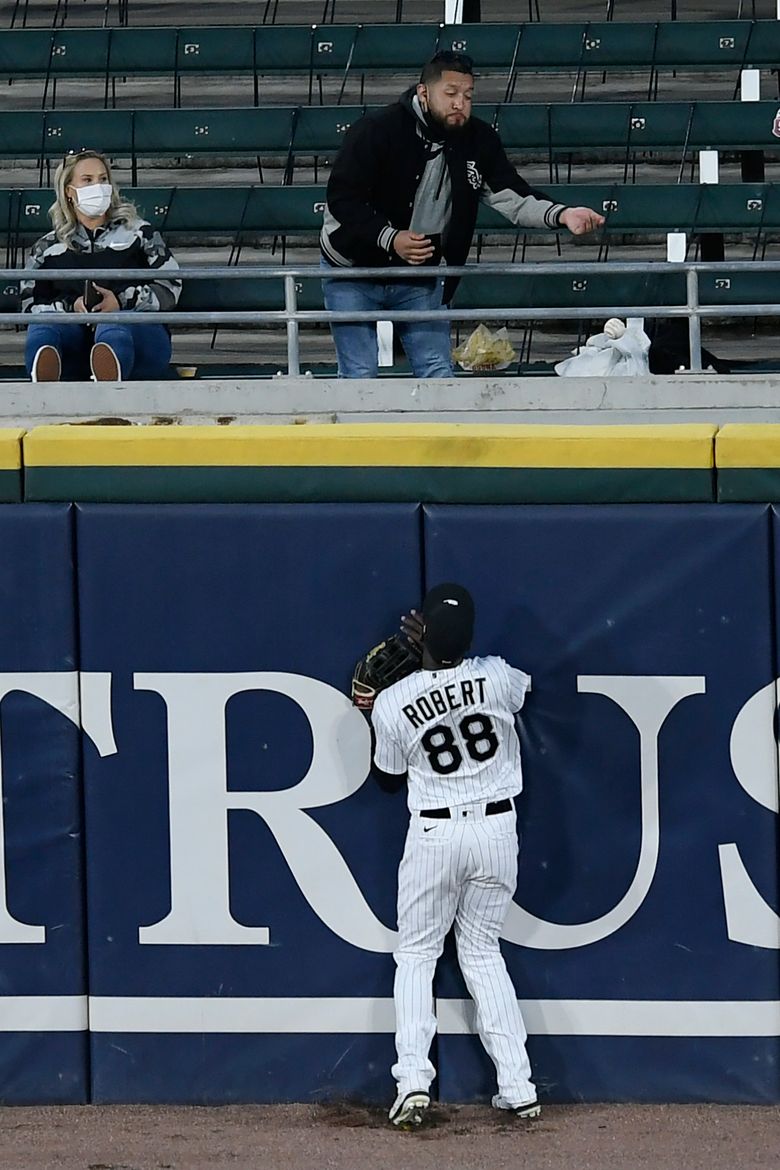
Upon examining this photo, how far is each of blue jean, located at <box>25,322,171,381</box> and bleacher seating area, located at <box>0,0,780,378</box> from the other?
1.87 meters

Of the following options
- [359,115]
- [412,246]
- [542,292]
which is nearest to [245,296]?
[542,292]

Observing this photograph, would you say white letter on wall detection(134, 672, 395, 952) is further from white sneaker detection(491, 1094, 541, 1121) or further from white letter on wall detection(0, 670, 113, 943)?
white sneaker detection(491, 1094, 541, 1121)

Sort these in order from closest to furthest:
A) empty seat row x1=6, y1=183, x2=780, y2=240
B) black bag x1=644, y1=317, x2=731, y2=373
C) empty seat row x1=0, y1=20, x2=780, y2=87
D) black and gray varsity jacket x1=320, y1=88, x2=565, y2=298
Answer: black and gray varsity jacket x1=320, y1=88, x2=565, y2=298, black bag x1=644, y1=317, x2=731, y2=373, empty seat row x1=6, y1=183, x2=780, y2=240, empty seat row x1=0, y1=20, x2=780, y2=87

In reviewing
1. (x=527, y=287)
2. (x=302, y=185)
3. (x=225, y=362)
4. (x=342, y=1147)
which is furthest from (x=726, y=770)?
(x=302, y=185)

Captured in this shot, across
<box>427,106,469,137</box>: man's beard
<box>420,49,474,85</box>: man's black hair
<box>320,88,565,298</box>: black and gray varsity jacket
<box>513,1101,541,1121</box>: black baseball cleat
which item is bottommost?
<box>513,1101,541,1121</box>: black baseball cleat

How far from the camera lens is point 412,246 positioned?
6141 millimetres

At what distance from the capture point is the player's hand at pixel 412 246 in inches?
242

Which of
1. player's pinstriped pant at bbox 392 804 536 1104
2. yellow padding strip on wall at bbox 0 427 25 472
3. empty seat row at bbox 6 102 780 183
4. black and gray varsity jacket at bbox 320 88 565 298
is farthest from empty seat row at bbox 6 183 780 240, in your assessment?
player's pinstriped pant at bbox 392 804 536 1104

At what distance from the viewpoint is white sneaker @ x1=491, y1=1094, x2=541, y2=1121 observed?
4.82 metres

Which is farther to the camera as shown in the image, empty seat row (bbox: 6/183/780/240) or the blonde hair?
empty seat row (bbox: 6/183/780/240)

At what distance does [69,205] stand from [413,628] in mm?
2741

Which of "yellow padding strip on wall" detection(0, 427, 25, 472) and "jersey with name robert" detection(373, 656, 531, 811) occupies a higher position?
"yellow padding strip on wall" detection(0, 427, 25, 472)

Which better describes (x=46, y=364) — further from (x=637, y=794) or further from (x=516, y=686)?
(x=637, y=794)

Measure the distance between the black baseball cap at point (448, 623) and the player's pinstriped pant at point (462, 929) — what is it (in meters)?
0.45
